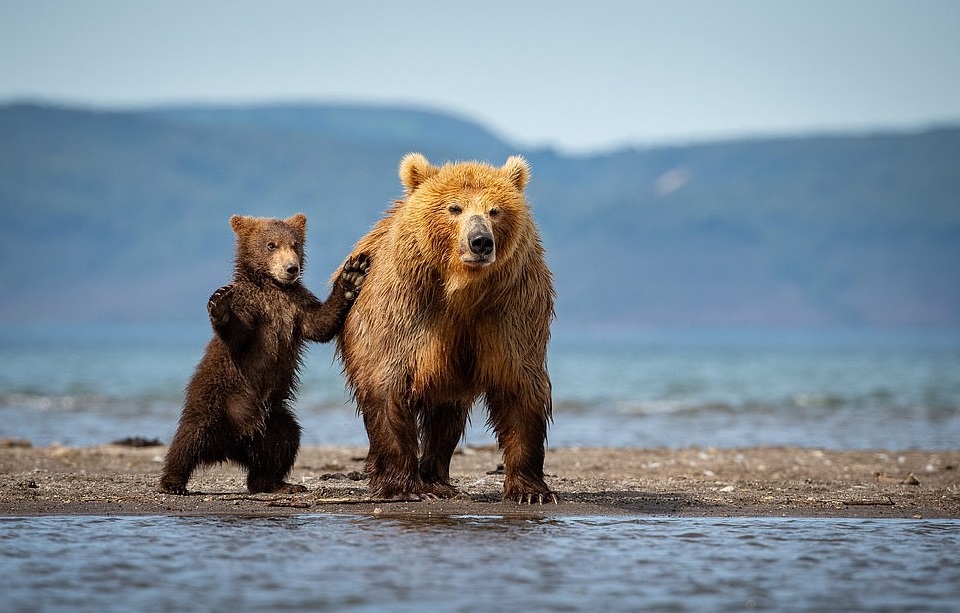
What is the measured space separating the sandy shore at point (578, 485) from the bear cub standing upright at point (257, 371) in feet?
0.83

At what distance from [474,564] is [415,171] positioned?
2.96 metres

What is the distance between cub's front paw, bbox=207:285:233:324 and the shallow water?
54.9 inches

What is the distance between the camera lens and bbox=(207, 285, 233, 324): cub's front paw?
28.1ft

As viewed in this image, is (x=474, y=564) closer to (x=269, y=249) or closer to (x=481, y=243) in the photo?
(x=481, y=243)

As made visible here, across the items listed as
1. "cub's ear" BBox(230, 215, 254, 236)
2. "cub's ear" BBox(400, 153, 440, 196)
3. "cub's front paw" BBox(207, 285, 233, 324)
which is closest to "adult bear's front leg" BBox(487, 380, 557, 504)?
"cub's ear" BBox(400, 153, 440, 196)

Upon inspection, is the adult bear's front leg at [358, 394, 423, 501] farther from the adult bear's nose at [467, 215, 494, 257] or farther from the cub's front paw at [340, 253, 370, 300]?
the adult bear's nose at [467, 215, 494, 257]

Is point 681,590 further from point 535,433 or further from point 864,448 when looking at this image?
point 864,448

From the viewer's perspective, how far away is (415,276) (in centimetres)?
813

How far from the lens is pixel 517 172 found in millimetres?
8492

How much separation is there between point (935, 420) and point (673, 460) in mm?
11347

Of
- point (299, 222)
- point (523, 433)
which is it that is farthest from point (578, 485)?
point (299, 222)

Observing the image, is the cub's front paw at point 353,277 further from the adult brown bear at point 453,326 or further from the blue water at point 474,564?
the blue water at point 474,564

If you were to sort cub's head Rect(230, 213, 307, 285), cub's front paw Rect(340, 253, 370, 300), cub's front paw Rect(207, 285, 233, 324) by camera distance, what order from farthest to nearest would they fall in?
1. cub's head Rect(230, 213, 307, 285)
2. cub's front paw Rect(340, 253, 370, 300)
3. cub's front paw Rect(207, 285, 233, 324)

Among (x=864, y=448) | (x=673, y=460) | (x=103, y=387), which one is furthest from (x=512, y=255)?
(x=103, y=387)
